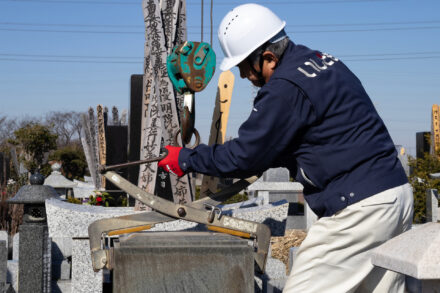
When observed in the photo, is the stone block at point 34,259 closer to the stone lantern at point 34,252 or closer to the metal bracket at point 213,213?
the stone lantern at point 34,252

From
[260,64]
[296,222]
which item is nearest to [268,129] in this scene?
[260,64]

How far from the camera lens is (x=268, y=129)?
247cm

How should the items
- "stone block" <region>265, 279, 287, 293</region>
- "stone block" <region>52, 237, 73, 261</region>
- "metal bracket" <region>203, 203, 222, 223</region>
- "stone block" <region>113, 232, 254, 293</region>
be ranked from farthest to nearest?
"stone block" <region>52, 237, 73, 261</region>, "stone block" <region>265, 279, 287, 293</region>, "metal bracket" <region>203, 203, 222, 223</region>, "stone block" <region>113, 232, 254, 293</region>

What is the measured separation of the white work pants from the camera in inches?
93.7

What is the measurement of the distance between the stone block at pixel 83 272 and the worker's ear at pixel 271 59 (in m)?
2.24

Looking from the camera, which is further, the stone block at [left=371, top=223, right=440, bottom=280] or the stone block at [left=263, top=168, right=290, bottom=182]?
the stone block at [left=263, top=168, right=290, bottom=182]

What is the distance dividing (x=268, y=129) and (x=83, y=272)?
246cm

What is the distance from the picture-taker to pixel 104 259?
3379mm

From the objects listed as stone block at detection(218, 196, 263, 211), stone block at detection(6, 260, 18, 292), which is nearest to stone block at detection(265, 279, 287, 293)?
stone block at detection(218, 196, 263, 211)

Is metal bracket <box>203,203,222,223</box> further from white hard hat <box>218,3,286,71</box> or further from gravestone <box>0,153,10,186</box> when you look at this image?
gravestone <box>0,153,10,186</box>

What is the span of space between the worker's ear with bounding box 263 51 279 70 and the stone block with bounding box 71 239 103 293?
2245mm

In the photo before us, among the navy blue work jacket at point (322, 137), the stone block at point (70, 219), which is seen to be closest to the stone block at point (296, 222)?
the stone block at point (70, 219)

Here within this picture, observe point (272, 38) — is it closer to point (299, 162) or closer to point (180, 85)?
point (299, 162)

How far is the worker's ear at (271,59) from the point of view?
2.73m
